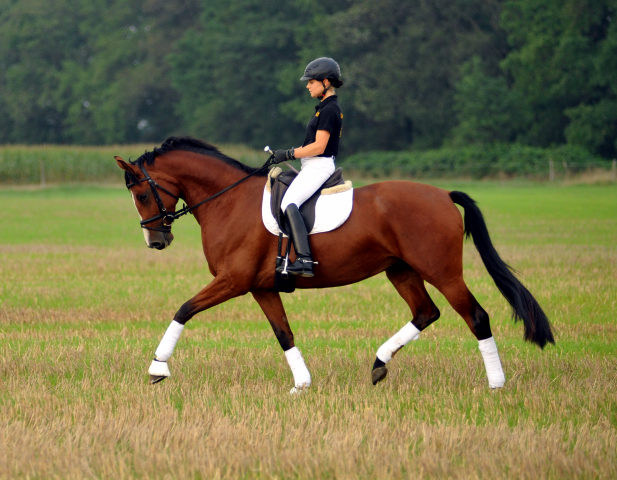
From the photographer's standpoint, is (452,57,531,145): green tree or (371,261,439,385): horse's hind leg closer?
(371,261,439,385): horse's hind leg

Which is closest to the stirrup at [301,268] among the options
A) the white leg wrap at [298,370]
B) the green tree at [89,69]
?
the white leg wrap at [298,370]

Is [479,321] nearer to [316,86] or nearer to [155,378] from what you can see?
[316,86]

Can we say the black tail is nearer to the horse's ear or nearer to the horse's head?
the horse's head

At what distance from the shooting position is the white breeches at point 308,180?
704cm

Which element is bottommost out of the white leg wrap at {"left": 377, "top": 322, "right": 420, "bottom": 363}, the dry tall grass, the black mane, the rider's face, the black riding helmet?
the dry tall grass

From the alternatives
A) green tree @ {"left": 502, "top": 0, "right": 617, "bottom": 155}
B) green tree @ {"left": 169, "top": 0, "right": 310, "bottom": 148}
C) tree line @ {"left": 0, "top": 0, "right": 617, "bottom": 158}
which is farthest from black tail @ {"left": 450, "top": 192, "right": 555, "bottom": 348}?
green tree @ {"left": 169, "top": 0, "right": 310, "bottom": 148}

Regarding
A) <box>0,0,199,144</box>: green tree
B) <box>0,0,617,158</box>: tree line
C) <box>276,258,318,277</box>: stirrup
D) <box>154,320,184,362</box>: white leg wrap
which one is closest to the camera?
<box>276,258,318,277</box>: stirrup

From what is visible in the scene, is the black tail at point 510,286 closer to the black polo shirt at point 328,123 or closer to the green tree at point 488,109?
the black polo shirt at point 328,123

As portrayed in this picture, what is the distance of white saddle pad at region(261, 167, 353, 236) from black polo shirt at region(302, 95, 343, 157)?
1.14ft

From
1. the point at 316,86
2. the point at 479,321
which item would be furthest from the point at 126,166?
the point at 479,321

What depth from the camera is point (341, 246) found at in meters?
7.09

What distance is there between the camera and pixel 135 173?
7.42 meters

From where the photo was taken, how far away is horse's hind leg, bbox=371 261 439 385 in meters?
7.16

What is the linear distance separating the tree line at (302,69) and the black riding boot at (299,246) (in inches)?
1943
